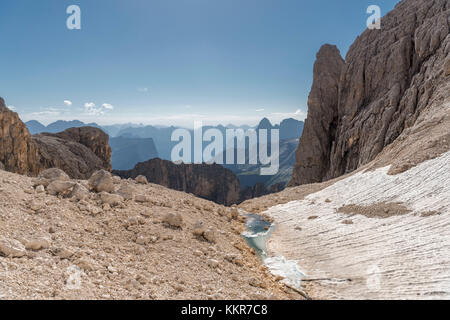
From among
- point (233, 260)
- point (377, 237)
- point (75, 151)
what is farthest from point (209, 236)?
point (75, 151)

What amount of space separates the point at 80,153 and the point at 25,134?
16497mm

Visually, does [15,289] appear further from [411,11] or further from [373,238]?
[411,11]

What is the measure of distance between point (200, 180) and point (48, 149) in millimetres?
79907

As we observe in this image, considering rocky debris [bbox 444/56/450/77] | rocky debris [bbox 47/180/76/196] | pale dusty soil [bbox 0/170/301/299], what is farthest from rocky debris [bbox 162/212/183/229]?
rocky debris [bbox 444/56/450/77]

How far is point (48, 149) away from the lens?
185 ft

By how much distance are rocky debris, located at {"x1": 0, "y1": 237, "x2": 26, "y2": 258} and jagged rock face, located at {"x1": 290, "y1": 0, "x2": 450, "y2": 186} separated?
4175 cm

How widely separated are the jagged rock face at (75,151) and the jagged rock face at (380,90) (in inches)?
2173

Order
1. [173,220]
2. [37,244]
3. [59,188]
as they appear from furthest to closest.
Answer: [173,220], [59,188], [37,244]

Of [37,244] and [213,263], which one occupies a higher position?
[37,244]

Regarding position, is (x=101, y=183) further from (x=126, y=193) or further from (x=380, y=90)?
(x=380, y=90)

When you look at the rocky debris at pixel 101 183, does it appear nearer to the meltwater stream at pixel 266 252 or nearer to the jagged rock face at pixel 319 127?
the meltwater stream at pixel 266 252

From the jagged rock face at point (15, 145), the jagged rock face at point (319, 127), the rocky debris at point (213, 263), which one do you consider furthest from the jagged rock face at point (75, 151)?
the jagged rock face at point (319, 127)

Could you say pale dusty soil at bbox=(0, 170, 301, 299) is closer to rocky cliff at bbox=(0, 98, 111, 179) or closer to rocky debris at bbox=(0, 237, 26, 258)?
rocky debris at bbox=(0, 237, 26, 258)

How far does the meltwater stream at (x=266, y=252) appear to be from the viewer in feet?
44.3
